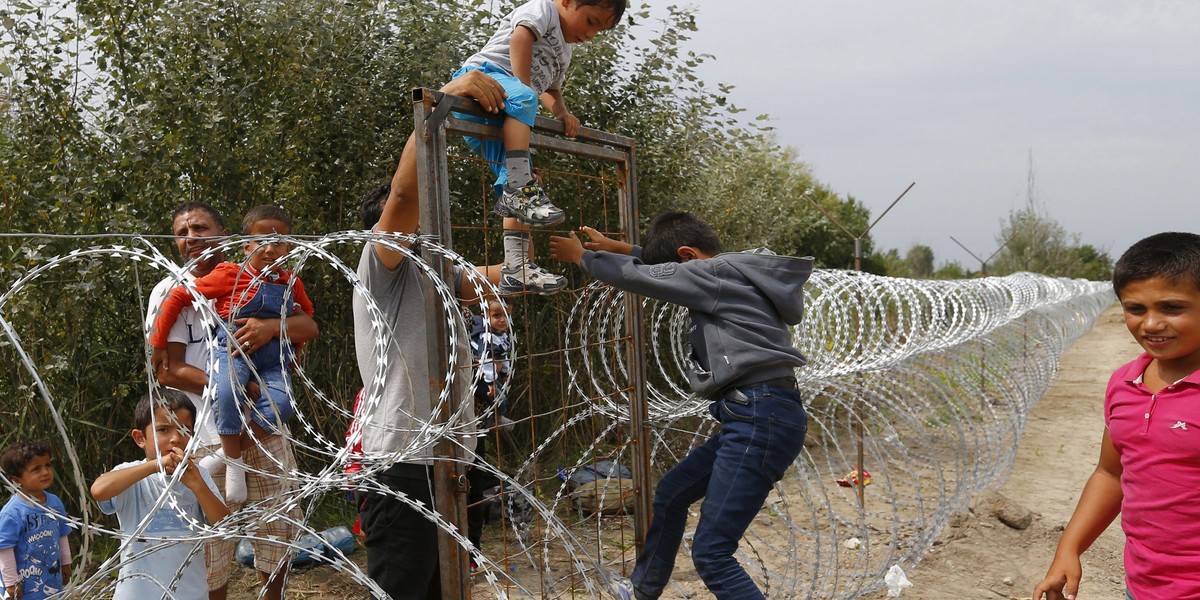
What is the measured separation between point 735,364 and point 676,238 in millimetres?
603

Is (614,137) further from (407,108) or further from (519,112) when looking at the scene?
(407,108)

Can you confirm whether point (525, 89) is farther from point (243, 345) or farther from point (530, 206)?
point (243, 345)

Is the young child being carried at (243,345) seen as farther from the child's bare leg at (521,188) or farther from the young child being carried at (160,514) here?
the child's bare leg at (521,188)

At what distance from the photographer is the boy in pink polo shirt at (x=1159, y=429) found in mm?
2482

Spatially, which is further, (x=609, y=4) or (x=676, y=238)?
(x=676, y=238)

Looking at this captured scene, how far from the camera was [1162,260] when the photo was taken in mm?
2547

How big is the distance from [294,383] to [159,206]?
4.67 ft

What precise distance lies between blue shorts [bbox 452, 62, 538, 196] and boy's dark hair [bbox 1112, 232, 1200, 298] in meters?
1.92

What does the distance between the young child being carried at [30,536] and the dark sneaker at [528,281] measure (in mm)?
1698

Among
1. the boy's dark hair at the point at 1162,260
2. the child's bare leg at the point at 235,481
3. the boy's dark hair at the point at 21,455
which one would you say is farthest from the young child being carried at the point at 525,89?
the boy's dark hair at the point at 21,455

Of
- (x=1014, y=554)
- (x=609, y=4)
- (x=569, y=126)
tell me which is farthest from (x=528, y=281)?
(x=1014, y=554)

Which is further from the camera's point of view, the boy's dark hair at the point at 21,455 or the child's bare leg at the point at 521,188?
the boy's dark hair at the point at 21,455

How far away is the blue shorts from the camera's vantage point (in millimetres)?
3340

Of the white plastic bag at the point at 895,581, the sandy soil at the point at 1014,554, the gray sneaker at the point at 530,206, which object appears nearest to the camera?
the gray sneaker at the point at 530,206
